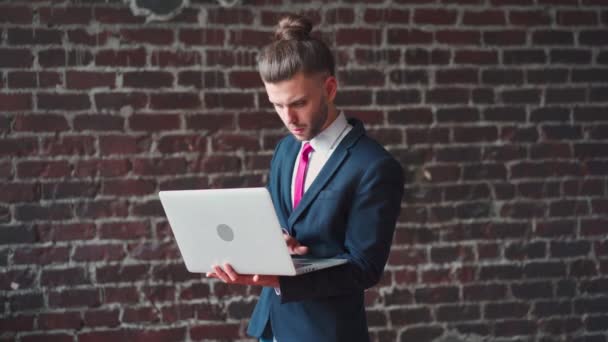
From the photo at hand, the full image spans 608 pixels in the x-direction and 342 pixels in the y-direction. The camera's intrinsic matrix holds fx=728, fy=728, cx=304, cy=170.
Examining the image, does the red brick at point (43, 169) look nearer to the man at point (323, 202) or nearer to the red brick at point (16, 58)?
the red brick at point (16, 58)

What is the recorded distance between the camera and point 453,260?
3.13 m

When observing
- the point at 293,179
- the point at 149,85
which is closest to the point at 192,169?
the point at 149,85

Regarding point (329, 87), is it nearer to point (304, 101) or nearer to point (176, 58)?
point (304, 101)

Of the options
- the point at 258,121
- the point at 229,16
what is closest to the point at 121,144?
the point at 258,121

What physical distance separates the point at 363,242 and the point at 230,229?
1.05ft

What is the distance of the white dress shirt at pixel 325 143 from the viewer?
1836 mm

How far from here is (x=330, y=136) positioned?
184cm

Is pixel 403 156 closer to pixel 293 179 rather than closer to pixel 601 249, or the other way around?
pixel 601 249

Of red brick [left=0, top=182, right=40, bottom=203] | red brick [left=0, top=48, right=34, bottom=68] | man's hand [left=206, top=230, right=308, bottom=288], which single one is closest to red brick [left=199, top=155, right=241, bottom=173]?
red brick [left=0, top=182, right=40, bottom=203]

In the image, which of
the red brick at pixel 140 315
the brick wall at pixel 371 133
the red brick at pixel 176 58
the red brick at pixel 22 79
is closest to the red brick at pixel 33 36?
the brick wall at pixel 371 133

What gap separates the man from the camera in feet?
5.65

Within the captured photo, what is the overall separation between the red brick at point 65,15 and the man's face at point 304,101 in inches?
52.8

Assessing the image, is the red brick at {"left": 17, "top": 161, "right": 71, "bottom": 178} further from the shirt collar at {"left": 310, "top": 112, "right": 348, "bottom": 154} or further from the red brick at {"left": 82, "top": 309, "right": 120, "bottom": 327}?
the shirt collar at {"left": 310, "top": 112, "right": 348, "bottom": 154}

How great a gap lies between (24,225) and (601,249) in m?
2.45
